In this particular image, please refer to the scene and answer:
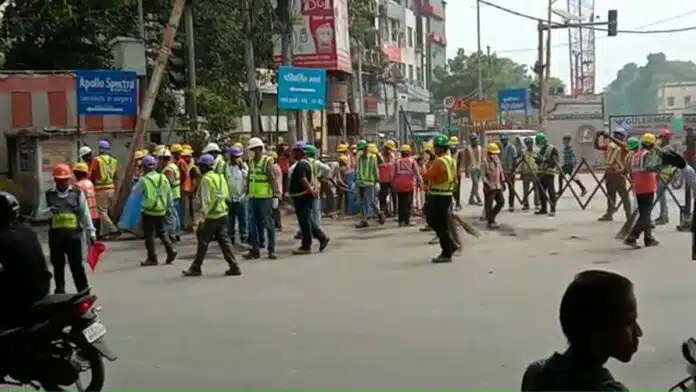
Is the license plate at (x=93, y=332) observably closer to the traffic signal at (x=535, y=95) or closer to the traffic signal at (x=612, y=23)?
the traffic signal at (x=612, y=23)

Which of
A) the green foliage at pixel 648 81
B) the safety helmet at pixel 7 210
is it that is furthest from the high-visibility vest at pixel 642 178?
the green foliage at pixel 648 81

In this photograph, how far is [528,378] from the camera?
290 centimetres

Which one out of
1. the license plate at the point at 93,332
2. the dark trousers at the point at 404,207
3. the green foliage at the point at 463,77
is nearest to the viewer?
the license plate at the point at 93,332

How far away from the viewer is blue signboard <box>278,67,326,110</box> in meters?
20.0

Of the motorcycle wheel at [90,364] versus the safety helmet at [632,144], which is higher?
the safety helmet at [632,144]

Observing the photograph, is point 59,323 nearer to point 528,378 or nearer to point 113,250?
point 528,378

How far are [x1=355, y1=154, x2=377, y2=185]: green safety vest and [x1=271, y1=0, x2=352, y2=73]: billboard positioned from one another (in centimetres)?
545

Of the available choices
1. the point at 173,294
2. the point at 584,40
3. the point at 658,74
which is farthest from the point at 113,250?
the point at 658,74

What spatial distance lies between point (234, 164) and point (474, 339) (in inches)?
288

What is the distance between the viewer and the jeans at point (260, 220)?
14141 millimetres

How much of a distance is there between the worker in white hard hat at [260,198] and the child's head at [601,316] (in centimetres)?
1146

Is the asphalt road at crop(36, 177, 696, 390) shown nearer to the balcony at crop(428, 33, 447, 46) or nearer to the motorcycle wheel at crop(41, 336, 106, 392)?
the motorcycle wheel at crop(41, 336, 106, 392)

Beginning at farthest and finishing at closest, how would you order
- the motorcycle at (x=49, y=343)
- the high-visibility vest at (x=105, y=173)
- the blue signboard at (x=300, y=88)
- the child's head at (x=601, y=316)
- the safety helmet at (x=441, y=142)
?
the blue signboard at (x=300, y=88), the high-visibility vest at (x=105, y=173), the safety helmet at (x=441, y=142), the motorcycle at (x=49, y=343), the child's head at (x=601, y=316)

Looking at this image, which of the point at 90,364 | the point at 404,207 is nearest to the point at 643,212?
the point at 404,207
